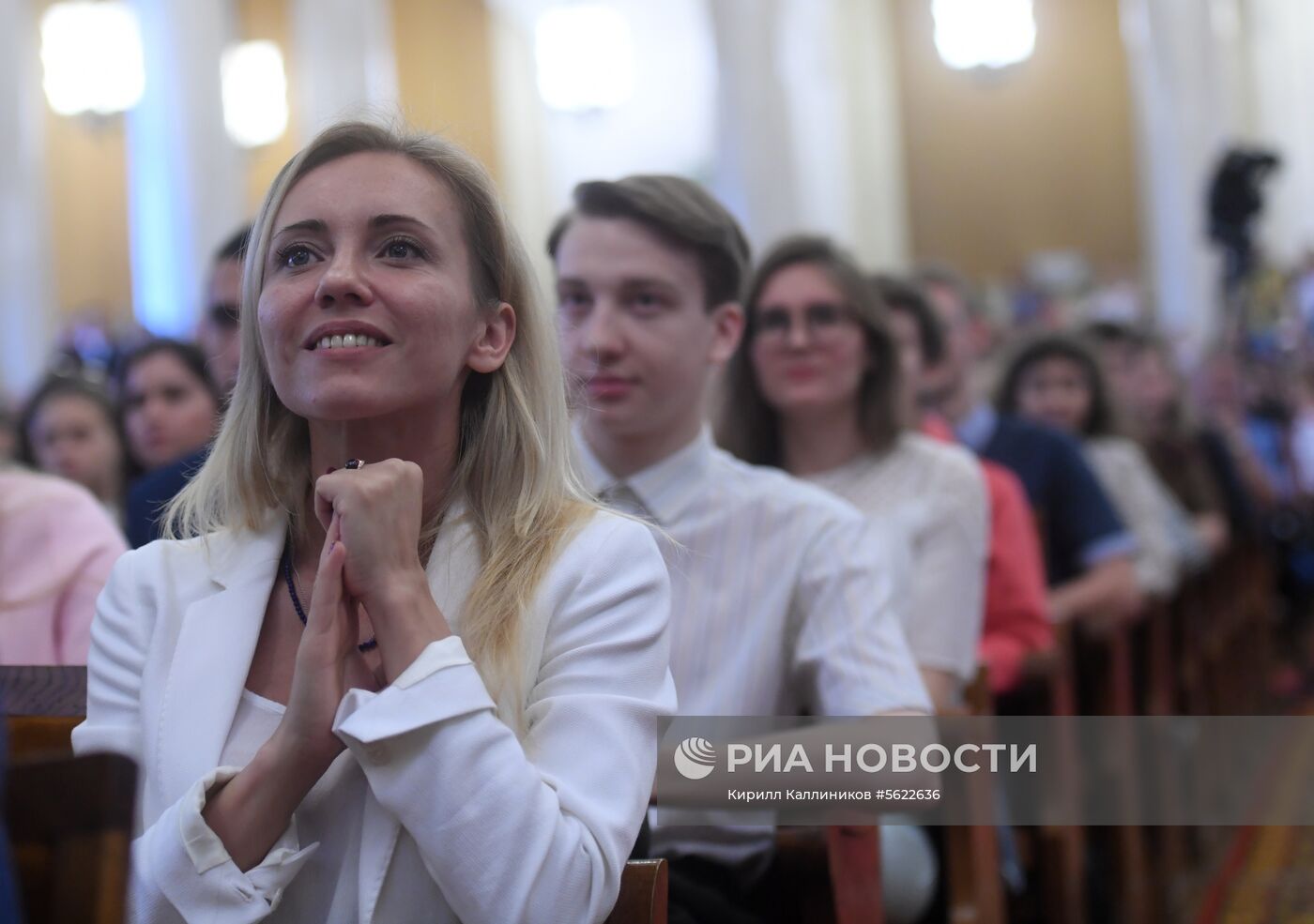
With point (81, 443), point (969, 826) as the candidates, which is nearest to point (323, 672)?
point (969, 826)

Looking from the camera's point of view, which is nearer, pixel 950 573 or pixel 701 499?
pixel 701 499

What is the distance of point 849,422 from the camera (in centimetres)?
320

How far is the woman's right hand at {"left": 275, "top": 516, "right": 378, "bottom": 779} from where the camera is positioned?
147 centimetres

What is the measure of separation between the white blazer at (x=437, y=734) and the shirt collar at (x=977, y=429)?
2933 millimetres

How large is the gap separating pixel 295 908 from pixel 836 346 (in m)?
1.92

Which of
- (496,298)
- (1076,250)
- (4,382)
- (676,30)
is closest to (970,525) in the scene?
(496,298)

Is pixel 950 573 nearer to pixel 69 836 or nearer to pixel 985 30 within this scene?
pixel 69 836

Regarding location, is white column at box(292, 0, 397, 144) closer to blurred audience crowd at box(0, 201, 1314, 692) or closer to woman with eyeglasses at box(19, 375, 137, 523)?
blurred audience crowd at box(0, 201, 1314, 692)

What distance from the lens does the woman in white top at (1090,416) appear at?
5.12 meters

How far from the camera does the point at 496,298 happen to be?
5.88ft

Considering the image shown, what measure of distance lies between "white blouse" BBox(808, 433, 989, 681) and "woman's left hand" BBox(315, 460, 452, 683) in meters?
1.61

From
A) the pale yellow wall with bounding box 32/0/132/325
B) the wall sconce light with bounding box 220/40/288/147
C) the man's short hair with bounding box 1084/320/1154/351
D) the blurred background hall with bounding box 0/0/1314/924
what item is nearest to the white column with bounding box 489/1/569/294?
the blurred background hall with bounding box 0/0/1314/924

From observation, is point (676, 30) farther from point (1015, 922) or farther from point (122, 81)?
point (1015, 922)

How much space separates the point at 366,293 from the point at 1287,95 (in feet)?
55.9
